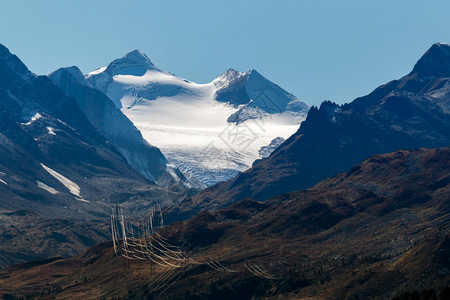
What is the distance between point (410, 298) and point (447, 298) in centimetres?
1228

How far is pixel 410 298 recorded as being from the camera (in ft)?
587

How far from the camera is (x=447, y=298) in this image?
552 feet
